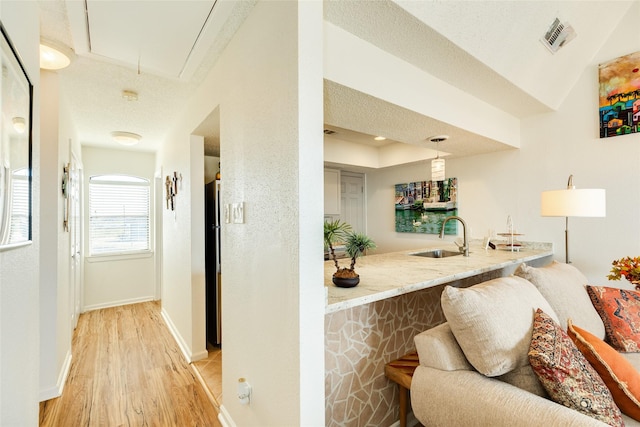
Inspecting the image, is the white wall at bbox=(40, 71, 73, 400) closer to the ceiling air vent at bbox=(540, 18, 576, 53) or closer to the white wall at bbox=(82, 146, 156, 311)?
the white wall at bbox=(82, 146, 156, 311)

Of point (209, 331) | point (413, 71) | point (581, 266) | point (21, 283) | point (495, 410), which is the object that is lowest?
point (209, 331)

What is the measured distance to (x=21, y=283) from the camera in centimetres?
106

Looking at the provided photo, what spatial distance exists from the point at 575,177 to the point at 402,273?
219 cm

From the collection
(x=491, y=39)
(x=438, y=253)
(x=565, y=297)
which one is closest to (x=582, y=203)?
(x=565, y=297)

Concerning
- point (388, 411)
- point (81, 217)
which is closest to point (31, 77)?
point (388, 411)

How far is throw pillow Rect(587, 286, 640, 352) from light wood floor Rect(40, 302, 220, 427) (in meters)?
2.54

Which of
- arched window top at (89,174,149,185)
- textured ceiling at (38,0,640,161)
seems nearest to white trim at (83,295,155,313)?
arched window top at (89,174,149,185)

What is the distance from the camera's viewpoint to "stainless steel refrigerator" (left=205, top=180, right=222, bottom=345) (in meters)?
2.83

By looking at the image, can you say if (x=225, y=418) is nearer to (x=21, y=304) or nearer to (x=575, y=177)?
(x=21, y=304)

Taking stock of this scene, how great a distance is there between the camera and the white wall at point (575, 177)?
236cm

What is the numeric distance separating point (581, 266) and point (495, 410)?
2.38 metres

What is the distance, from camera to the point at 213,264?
3002mm

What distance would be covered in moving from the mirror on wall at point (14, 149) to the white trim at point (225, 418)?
4.87ft

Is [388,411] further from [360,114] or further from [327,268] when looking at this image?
[360,114]
